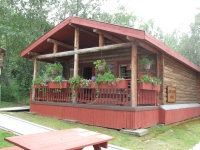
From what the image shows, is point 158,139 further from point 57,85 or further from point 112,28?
point 57,85

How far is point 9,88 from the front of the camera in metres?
17.1

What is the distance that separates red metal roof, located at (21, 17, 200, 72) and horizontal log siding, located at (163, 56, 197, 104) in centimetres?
49

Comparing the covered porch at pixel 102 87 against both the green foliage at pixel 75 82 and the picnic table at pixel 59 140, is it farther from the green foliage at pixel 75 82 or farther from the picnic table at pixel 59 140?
the picnic table at pixel 59 140

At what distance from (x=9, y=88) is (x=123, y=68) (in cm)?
1126

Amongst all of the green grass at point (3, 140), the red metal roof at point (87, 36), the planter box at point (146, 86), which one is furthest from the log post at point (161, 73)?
the green grass at point (3, 140)

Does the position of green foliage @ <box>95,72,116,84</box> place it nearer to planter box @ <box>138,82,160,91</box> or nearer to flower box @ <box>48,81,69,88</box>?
planter box @ <box>138,82,160,91</box>

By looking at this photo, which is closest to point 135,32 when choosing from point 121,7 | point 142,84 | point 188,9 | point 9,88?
point 142,84

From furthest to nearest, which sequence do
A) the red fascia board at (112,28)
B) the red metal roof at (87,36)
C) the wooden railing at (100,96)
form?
the wooden railing at (100,96) → the red metal roof at (87,36) → the red fascia board at (112,28)

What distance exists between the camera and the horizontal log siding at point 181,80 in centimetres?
946

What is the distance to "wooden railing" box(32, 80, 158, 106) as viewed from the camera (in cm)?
747

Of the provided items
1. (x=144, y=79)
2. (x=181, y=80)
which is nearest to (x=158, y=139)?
(x=144, y=79)

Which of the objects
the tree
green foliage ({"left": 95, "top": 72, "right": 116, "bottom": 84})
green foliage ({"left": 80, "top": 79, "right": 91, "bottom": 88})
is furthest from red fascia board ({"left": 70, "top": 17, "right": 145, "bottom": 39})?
the tree

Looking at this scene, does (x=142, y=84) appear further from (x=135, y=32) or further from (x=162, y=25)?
(x=162, y=25)

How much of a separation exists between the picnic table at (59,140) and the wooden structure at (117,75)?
3.53 meters
